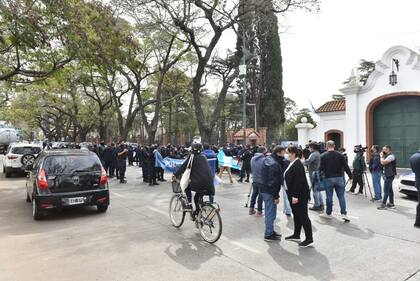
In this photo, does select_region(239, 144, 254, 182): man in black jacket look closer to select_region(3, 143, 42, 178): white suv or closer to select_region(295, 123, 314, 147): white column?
select_region(295, 123, 314, 147): white column

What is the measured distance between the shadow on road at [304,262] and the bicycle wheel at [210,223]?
3.05ft

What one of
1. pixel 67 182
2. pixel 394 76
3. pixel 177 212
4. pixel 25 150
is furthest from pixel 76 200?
pixel 394 76

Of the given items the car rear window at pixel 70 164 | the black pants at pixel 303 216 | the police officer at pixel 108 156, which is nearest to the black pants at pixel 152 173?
the police officer at pixel 108 156

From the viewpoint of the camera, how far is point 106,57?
15742mm

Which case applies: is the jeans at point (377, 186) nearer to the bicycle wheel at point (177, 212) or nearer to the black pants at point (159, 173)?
the bicycle wheel at point (177, 212)

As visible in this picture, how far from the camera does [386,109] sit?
20.0m

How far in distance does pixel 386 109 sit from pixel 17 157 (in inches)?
804


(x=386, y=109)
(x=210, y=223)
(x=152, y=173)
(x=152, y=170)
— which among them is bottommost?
(x=210, y=223)

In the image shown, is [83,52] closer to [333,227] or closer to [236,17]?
[236,17]

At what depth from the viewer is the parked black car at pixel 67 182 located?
24.4 ft

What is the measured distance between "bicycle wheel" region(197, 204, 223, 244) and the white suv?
13329 mm

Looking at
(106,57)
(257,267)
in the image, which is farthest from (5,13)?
(257,267)

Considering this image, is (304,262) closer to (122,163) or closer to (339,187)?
(339,187)

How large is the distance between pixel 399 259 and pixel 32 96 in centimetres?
4209
